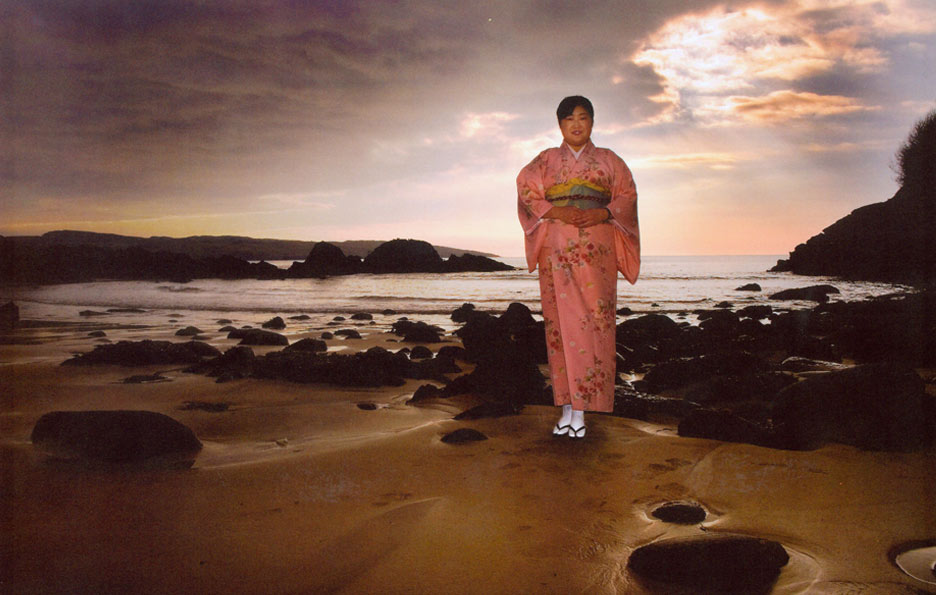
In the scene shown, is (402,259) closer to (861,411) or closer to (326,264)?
(326,264)

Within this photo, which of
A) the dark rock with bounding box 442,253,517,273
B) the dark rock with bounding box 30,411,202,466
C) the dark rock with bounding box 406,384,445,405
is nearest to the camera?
the dark rock with bounding box 30,411,202,466

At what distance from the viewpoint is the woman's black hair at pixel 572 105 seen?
13.3ft

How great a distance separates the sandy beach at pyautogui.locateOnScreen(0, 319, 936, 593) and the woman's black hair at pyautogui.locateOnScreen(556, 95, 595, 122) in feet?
7.80

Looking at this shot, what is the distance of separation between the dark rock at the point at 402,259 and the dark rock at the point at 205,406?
4158cm

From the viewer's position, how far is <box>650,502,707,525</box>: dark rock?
2.51 metres

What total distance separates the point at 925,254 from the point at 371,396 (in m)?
29.8

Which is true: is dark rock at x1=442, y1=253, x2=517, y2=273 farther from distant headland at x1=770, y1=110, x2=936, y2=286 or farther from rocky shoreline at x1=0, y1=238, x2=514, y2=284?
distant headland at x1=770, y1=110, x2=936, y2=286

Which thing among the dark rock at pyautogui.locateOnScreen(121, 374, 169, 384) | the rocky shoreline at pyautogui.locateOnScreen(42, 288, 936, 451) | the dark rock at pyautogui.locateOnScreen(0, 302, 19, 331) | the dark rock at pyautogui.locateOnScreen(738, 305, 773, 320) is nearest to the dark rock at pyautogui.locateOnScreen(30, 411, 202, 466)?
the rocky shoreline at pyautogui.locateOnScreen(42, 288, 936, 451)

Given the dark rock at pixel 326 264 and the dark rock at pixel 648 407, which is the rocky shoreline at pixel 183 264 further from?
the dark rock at pixel 648 407

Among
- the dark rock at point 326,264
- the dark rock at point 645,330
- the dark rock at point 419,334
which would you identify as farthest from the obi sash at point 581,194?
the dark rock at point 326,264

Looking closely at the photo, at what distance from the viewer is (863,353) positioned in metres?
7.73

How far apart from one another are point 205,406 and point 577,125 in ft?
12.4

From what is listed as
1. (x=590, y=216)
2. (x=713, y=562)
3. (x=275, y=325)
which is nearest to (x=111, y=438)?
(x=713, y=562)

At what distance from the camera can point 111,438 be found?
3090 millimetres
